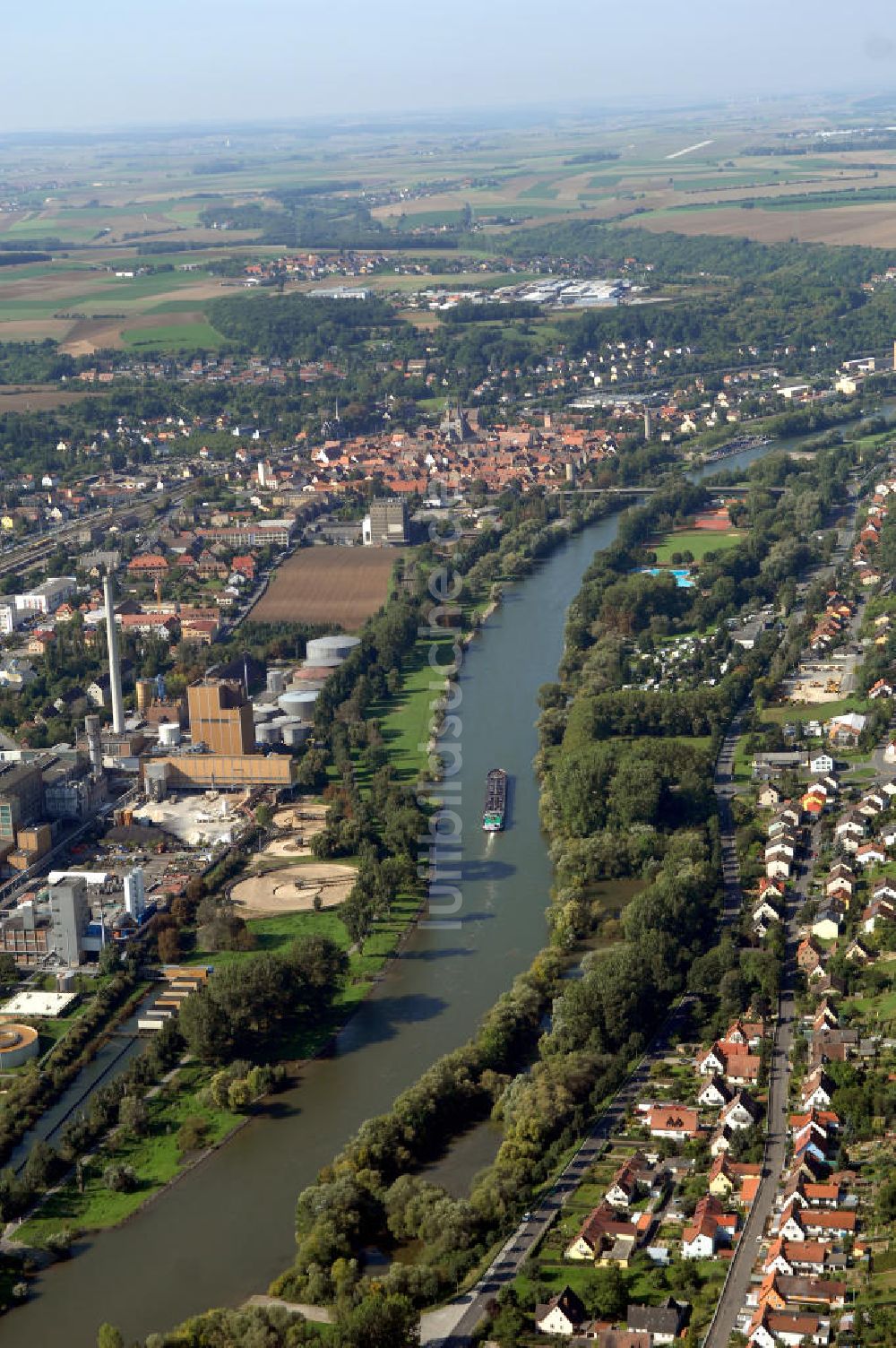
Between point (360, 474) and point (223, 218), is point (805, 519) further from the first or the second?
point (223, 218)

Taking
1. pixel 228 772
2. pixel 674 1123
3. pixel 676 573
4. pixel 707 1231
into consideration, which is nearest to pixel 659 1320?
pixel 707 1231

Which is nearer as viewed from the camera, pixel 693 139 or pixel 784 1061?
pixel 784 1061


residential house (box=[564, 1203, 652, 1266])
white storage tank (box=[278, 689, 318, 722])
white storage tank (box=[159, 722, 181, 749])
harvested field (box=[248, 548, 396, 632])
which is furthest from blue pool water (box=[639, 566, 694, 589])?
residential house (box=[564, 1203, 652, 1266])

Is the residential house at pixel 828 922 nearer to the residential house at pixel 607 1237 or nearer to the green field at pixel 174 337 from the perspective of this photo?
the residential house at pixel 607 1237

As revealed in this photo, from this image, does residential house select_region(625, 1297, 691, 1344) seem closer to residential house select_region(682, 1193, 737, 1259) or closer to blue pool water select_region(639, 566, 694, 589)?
residential house select_region(682, 1193, 737, 1259)

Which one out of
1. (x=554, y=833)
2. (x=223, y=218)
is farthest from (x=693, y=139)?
(x=554, y=833)

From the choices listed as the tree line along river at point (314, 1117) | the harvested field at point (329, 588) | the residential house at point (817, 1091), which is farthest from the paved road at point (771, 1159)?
the harvested field at point (329, 588)
